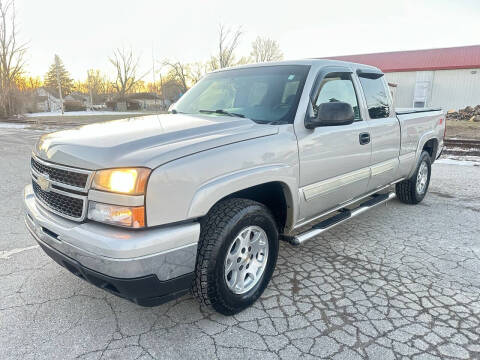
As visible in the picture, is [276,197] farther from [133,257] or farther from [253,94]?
[133,257]

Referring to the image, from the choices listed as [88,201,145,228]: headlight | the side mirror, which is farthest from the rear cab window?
[88,201,145,228]: headlight

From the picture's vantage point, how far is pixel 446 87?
90.4 feet

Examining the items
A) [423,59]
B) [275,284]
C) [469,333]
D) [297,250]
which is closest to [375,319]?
[469,333]

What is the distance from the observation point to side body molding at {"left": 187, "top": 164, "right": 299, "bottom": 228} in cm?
221

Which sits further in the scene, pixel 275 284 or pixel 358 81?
pixel 358 81

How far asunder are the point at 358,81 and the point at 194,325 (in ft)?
9.60

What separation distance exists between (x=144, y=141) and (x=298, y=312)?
1.67 meters

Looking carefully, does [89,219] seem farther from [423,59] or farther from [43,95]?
[43,95]

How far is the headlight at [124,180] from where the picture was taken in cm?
202

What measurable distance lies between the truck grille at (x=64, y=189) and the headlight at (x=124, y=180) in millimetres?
115

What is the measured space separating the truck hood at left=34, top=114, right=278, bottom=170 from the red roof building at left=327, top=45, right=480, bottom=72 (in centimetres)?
3014

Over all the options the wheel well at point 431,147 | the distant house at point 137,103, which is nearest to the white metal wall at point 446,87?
the wheel well at point 431,147

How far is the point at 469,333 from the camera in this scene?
2393 millimetres

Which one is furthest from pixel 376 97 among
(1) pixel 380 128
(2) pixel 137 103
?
(2) pixel 137 103
